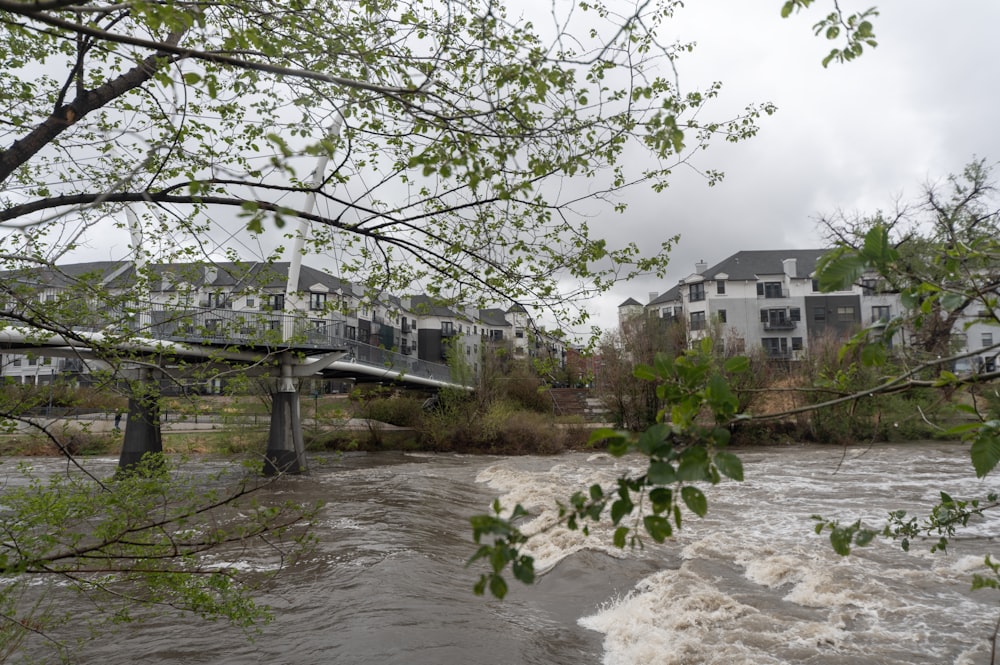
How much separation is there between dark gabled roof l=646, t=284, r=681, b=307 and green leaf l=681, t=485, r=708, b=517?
235ft

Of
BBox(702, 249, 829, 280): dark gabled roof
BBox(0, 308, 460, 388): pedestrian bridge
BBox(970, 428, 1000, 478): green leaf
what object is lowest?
BBox(970, 428, 1000, 478): green leaf

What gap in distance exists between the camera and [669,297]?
73062 millimetres

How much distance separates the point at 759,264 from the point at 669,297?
10.2 m

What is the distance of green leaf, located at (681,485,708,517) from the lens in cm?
152

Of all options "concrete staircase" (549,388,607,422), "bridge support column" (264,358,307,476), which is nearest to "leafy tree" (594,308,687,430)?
"concrete staircase" (549,388,607,422)

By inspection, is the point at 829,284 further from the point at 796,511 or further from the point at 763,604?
the point at 796,511

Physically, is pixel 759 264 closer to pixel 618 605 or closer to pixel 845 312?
pixel 845 312

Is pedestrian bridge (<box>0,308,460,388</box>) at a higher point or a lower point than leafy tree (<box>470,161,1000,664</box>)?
higher

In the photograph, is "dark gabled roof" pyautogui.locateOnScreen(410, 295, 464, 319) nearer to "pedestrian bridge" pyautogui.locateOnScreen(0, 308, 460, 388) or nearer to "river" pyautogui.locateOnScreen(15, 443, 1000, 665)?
"pedestrian bridge" pyautogui.locateOnScreen(0, 308, 460, 388)

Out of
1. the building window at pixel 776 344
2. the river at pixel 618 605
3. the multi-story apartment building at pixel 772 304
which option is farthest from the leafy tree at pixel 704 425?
the building window at pixel 776 344

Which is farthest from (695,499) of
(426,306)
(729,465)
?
(426,306)

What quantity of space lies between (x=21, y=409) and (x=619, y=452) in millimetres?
5053

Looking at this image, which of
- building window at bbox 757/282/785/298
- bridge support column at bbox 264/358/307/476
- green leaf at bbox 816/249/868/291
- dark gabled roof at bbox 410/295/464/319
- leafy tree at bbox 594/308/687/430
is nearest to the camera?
green leaf at bbox 816/249/868/291

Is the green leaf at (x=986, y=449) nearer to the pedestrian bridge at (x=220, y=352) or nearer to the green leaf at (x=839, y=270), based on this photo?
the green leaf at (x=839, y=270)
